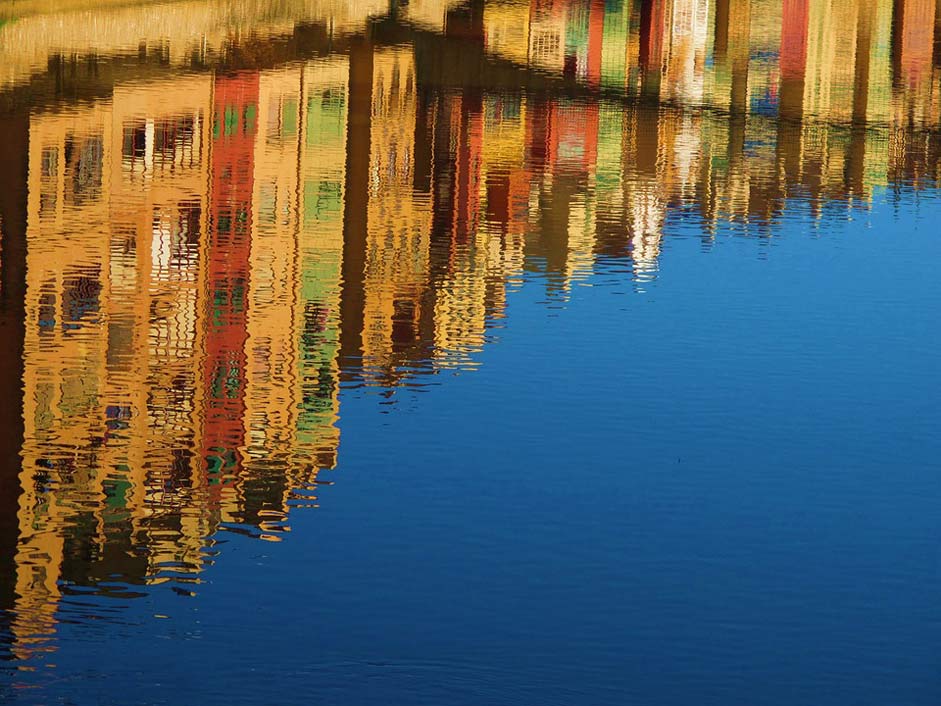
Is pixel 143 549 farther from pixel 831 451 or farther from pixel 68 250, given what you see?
pixel 68 250

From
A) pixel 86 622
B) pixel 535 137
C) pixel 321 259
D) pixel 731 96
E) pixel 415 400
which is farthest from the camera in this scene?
pixel 731 96

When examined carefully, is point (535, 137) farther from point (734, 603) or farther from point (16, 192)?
point (734, 603)

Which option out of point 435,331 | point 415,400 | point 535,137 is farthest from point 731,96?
point 415,400

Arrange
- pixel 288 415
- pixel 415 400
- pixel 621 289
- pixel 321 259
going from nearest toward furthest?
pixel 288 415
pixel 415 400
pixel 621 289
pixel 321 259

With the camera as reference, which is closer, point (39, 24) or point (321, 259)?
point (321, 259)

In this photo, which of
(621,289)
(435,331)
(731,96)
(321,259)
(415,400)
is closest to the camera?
(415,400)

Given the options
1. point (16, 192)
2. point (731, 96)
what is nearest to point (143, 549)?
point (16, 192)

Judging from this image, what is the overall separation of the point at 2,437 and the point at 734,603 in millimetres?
5047

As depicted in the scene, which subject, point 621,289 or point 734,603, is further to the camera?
point 621,289

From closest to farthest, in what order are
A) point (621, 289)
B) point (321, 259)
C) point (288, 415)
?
point (288, 415) → point (621, 289) → point (321, 259)

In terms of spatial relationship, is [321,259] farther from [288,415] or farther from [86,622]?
[86,622]

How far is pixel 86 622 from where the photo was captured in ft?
30.7

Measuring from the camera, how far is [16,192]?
68.8ft

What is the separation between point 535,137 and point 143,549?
16658 mm
